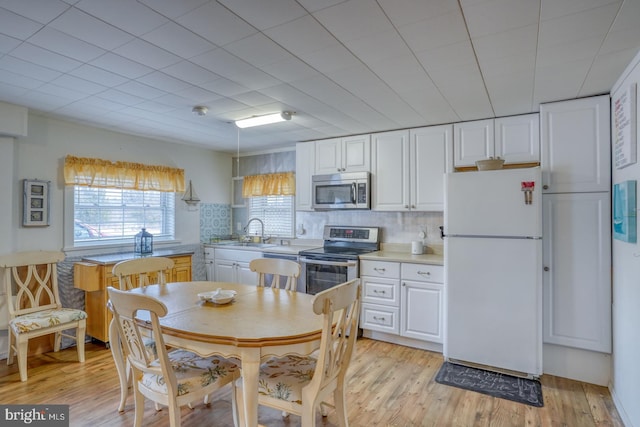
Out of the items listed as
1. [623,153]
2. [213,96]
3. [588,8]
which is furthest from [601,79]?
[213,96]

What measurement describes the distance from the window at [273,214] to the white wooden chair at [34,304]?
2.44 meters

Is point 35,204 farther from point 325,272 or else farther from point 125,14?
point 325,272

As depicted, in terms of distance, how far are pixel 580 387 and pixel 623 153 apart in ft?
5.79

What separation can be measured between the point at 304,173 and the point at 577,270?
2956 millimetres

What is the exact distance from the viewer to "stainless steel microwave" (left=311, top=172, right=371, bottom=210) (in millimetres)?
3893

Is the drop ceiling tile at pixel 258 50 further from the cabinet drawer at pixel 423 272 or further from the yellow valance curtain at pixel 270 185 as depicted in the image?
the yellow valance curtain at pixel 270 185

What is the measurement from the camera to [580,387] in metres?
2.62

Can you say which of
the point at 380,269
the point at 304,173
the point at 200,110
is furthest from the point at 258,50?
the point at 304,173

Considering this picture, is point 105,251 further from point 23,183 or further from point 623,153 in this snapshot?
point 623,153

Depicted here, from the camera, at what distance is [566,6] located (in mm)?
1537

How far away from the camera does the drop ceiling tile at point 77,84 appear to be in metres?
2.39

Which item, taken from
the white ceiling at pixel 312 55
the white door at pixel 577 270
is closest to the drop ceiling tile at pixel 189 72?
the white ceiling at pixel 312 55

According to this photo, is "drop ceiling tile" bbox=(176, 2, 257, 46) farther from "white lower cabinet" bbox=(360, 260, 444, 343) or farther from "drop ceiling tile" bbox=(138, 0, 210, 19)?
"white lower cabinet" bbox=(360, 260, 444, 343)

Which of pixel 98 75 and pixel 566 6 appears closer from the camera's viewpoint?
pixel 566 6
